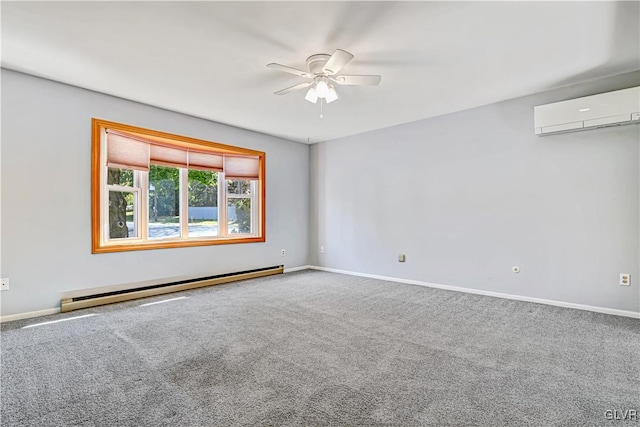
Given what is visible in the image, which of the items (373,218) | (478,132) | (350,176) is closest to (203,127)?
(350,176)

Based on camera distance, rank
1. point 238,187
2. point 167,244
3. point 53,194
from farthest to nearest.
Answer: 1. point 238,187
2. point 167,244
3. point 53,194

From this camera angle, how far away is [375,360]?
2.29 m

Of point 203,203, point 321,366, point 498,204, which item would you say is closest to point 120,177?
point 203,203

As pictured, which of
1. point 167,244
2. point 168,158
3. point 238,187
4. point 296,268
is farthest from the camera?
point 296,268

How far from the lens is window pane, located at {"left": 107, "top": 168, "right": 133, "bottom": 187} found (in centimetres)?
396

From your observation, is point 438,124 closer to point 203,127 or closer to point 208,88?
point 208,88

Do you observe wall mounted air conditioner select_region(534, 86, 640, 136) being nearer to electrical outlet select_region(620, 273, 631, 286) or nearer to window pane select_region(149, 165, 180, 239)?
electrical outlet select_region(620, 273, 631, 286)

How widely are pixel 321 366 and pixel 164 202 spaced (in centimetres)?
347

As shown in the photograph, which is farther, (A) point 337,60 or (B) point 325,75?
(B) point 325,75

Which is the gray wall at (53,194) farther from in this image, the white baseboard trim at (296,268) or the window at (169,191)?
the white baseboard trim at (296,268)

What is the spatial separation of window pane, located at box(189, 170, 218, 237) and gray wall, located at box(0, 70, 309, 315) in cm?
63

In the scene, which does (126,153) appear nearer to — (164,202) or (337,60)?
(164,202)

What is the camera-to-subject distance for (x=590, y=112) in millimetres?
3242

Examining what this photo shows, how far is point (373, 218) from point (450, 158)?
5.07ft
